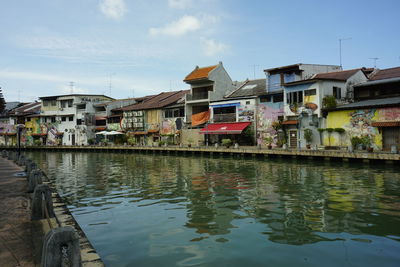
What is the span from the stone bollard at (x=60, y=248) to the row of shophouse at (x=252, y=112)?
25.1 meters

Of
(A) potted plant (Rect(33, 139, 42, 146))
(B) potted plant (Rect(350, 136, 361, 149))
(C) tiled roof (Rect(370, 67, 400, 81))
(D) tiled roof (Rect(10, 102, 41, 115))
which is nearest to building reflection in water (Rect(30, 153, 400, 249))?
(B) potted plant (Rect(350, 136, 361, 149))

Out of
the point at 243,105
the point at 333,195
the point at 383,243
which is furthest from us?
the point at 243,105

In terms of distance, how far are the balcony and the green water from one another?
23.3 metres

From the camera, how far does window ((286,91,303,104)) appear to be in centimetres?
3134

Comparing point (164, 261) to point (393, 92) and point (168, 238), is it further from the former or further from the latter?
point (393, 92)

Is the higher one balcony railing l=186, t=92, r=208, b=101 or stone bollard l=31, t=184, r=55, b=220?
balcony railing l=186, t=92, r=208, b=101

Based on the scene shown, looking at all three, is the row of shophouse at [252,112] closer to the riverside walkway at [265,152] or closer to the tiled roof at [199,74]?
the tiled roof at [199,74]

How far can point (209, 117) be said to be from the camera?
4159 cm

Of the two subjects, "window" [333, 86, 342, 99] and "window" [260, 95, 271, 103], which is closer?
"window" [333, 86, 342, 99]

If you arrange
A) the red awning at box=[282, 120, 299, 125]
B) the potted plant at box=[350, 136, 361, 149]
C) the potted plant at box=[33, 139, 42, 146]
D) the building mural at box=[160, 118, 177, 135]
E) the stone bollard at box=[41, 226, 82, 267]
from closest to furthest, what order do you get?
the stone bollard at box=[41, 226, 82, 267], the potted plant at box=[350, 136, 361, 149], the red awning at box=[282, 120, 299, 125], the building mural at box=[160, 118, 177, 135], the potted plant at box=[33, 139, 42, 146]

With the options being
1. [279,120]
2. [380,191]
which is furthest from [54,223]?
[279,120]

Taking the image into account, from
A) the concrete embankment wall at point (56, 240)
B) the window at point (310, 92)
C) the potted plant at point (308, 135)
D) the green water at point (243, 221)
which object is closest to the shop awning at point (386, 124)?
the potted plant at point (308, 135)

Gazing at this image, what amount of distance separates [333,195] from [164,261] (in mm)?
8356

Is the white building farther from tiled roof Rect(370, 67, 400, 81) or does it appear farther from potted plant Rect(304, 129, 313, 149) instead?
tiled roof Rect(370, 67, 400, 81)
